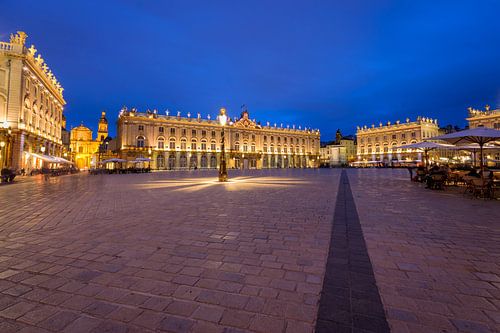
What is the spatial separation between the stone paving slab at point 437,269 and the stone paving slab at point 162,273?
70 centimetres

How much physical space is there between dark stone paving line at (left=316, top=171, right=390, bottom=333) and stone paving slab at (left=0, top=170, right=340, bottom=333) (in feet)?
0.34

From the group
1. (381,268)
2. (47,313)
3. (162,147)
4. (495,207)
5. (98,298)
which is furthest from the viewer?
(162,147)

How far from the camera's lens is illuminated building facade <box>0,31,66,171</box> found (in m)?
22.7

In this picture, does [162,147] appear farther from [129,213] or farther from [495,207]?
[495,207]

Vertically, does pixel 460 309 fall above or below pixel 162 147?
below

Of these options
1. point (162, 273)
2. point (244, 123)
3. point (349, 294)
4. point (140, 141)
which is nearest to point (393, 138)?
point (244, 123)

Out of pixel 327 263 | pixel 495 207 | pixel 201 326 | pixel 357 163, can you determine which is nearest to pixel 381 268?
pixel 327 263

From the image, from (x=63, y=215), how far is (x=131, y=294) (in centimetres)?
468

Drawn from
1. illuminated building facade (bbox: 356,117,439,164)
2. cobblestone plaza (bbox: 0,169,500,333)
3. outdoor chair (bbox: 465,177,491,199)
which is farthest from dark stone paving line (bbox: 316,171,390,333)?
illuminated building facade (bbox: 356,117,439,164)

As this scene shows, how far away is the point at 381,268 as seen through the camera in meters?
2.84

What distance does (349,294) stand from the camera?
88.0 inches

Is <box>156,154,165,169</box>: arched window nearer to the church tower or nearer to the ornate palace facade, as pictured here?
the ornate palace facade

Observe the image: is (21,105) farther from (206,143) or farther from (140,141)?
(206,143)

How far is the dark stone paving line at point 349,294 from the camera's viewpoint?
1814 mm
